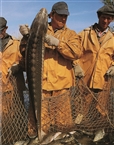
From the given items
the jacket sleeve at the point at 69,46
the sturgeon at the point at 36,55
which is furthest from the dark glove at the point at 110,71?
the sturgeon at the point at 36,55

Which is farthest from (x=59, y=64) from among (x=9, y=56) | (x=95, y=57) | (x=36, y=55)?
(x=9, y=56)

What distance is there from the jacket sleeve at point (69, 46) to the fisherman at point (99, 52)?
0.58 meters

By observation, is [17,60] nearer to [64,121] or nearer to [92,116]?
[64,121]

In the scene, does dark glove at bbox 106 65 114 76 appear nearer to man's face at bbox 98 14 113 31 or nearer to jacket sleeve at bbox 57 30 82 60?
man's face at bbox 98 14 113 31

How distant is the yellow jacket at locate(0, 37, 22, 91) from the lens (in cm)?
474

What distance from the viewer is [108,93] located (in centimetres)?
502

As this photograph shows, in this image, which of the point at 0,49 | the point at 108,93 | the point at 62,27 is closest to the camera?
the point at 62,27

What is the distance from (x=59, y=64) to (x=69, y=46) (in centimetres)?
40

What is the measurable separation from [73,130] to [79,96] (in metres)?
0.64

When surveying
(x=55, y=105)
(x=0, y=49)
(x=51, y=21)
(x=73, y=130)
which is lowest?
(x=73, y=130)

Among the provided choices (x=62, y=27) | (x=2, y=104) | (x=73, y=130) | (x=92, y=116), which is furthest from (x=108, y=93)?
(x=2, y=104)

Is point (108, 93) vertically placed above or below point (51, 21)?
below

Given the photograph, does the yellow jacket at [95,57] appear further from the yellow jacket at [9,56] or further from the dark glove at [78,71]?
the yellow jacket at [9,56]

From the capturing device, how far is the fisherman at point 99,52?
191 inches
